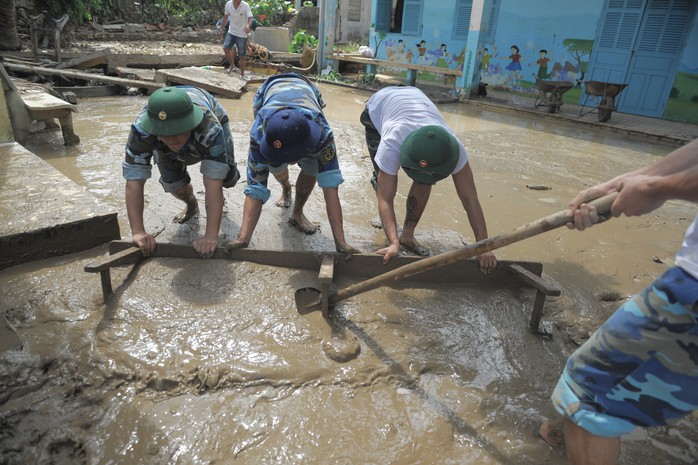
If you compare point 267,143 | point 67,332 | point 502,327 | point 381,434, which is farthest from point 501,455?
point 67,332

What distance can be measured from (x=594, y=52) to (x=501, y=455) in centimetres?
1006

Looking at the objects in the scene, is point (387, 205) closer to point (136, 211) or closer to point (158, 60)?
point (136, 211)

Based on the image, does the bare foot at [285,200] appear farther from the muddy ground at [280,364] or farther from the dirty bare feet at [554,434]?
the dirty bare feet at [554,434]

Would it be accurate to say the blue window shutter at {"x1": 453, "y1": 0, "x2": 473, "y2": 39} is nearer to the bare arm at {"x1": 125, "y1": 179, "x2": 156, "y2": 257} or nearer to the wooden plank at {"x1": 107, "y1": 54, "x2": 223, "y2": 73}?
the wooden plank at {"x1": 107, "y1": 54, "x2": 223, "y2": 73}

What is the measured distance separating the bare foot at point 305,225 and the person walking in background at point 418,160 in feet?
2.47

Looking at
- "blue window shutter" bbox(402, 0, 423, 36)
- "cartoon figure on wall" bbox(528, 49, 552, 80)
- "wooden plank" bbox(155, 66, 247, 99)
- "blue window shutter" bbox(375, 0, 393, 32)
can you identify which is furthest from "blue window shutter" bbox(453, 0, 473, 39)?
"wooden plank" bbox(155, 66, 247, 99)

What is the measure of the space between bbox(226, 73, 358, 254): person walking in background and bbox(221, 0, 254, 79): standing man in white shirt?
709cm

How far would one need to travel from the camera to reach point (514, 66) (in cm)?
1091

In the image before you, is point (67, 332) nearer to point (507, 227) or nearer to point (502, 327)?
point (502, 327)

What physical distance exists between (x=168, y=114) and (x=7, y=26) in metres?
10.2

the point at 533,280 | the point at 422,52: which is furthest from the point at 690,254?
the point at 422,52

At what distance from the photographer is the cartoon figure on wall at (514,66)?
35.4 feet

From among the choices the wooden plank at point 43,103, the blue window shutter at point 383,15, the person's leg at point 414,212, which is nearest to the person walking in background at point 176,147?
the person's leg at point 414,212

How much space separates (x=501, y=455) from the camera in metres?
1.71
